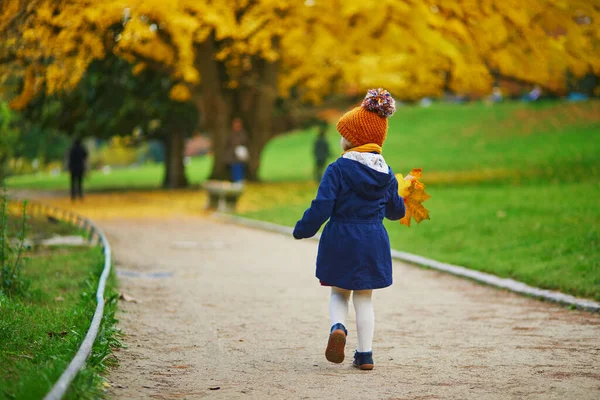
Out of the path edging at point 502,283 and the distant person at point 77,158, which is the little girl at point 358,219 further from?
the distant person at point 77,158

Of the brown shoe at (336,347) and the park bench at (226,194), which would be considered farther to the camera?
the park bench at (226,194)

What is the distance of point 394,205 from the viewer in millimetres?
6691

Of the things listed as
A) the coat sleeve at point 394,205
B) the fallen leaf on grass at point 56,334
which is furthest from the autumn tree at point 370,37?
the coat sleeve at point 394,205

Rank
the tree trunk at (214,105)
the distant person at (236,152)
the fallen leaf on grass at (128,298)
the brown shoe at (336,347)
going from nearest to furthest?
the brown shoe at (336,347)
the fallen leaf on grass at (128,298)
the distant person at (236,152)
the tree trunk at (214,105)

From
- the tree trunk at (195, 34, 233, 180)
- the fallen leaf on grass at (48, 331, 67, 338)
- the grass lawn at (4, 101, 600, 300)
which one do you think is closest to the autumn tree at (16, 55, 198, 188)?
the tree trunk at (195, 34, 233, 180)

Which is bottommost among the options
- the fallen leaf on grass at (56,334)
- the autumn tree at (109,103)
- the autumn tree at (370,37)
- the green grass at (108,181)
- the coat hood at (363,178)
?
the green grass at (108,181)

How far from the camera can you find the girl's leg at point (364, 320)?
21.1 ft

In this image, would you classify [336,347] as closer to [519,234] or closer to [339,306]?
[339,306]

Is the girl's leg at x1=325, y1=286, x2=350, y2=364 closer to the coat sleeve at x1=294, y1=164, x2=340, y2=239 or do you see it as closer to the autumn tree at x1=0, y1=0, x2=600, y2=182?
the coat sleeve at x1=294, y1=164, x2=340, y2=239

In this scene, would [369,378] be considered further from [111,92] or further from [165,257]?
[111,92]

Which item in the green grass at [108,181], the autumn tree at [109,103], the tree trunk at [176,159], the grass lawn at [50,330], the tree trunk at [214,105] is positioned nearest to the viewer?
the grass lawn at [50,330]

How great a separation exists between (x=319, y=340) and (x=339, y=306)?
1131 millimetres

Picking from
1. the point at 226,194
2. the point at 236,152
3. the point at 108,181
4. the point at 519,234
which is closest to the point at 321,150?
the point at 236,152

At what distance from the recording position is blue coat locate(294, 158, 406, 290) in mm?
6348
